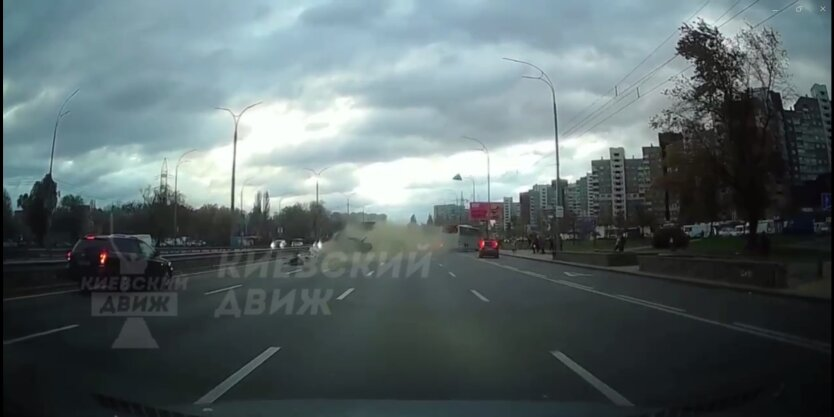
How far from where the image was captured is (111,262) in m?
13.2

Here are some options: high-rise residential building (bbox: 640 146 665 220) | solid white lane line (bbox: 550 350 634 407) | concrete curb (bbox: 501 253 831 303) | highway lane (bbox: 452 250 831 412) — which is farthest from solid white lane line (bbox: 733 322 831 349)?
high-rise residential building (bbox: 640 146 665 220)

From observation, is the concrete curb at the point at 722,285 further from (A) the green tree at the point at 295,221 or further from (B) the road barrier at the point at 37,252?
(A) the green tree at the point at 295,221

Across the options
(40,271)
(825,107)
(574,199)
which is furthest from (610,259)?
(574,199)

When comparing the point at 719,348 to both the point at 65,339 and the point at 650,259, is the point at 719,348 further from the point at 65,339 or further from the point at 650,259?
the point at 650,259

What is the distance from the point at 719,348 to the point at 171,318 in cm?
949

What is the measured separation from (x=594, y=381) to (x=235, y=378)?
394 cm

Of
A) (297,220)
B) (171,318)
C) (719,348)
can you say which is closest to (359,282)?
(171,318)

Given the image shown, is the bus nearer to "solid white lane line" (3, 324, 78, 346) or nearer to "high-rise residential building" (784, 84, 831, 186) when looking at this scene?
"solid white lane line" (3, 324, 78, 346)

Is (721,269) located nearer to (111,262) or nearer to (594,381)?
(594,381)

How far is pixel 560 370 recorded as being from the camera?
813 centimetres

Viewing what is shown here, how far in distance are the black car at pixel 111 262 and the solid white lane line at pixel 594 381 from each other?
8535 mm

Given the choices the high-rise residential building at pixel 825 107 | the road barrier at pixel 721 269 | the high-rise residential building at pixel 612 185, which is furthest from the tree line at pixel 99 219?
the high-rise residential building at pixel 612 185

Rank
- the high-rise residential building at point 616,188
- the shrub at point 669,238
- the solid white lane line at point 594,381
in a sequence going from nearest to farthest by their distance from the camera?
the solid white lane line at point 594,381, the shrub at point 669,238, the high-rise residential building at point 616,188

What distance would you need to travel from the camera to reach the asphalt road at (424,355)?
261 inches
